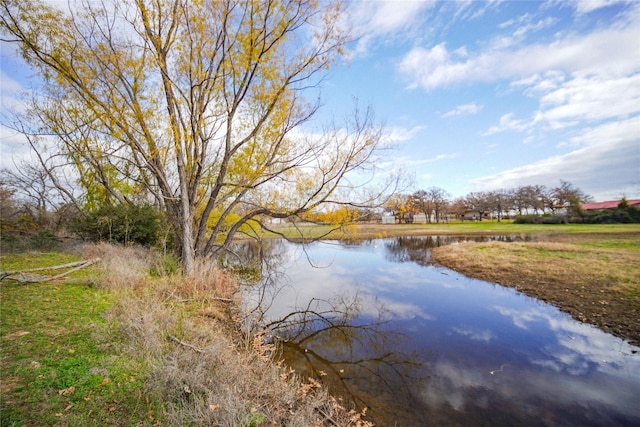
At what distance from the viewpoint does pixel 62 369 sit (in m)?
3.45

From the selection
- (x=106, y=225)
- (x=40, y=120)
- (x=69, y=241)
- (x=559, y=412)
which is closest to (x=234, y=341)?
(x=559, y=412)

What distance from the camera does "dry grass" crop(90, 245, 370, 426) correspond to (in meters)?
3.07

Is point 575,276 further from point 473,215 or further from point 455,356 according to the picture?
point 473,215

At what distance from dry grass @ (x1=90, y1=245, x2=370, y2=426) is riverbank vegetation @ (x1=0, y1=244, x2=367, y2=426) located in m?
0.02

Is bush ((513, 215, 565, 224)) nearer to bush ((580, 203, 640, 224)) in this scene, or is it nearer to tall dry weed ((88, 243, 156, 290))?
bush ((580, 203, 640, 224))

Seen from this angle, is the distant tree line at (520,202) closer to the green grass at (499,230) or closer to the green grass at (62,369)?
the green grass at (499,230)

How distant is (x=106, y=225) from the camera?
12602 mm

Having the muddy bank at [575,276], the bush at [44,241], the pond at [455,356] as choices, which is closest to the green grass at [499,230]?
the pond at [455,356]

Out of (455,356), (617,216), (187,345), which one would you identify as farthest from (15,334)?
(617,216)

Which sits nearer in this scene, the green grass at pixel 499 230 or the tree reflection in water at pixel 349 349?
the tree reflection in water at pixel 349 349

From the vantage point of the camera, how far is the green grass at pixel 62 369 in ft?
9.14

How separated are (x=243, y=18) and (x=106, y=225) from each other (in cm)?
1077

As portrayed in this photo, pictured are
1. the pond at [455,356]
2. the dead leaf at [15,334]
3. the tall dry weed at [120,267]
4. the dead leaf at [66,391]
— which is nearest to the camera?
the dead leaf at [66,391]

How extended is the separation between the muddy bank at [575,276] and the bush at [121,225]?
16859 millimetres
